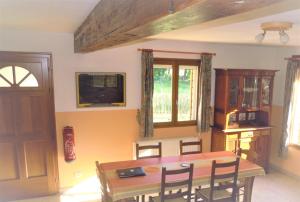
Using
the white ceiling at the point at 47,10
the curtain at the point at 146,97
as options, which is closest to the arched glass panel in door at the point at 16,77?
the white ceiling at the point at 47,10

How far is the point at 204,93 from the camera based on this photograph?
4.65 m

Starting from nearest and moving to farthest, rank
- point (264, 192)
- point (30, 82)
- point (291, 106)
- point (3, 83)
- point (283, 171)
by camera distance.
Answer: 1. point (3, 83)
2. point (30, 82)
3. point (264, 192)
4. point (291, 106)
5. point (283, 171)

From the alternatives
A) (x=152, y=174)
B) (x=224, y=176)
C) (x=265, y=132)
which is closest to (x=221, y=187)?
(x=224, y=176)

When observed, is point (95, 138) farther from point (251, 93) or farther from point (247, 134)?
point (251, 93)

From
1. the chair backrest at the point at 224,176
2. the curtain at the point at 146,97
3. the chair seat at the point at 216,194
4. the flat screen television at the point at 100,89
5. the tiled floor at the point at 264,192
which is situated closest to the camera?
the chair backrest at the point at 224,176

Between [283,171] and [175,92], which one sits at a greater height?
[175,92]

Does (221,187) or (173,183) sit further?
(221,187)

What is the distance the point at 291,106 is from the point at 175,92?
7.34ft

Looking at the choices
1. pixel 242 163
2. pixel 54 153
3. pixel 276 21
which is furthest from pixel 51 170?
pixel 276 21

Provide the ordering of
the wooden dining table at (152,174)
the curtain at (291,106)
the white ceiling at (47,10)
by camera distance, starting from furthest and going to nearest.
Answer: the curtain at (291,106)
the wooden dining table at (152,174)
the white ceiling at (47,10)

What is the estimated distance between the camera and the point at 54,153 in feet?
13.0

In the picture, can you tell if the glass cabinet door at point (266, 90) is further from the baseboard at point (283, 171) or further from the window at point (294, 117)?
the baseboard at point (283, 171)

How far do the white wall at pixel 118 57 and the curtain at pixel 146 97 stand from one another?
125 mm

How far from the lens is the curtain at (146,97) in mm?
4242
